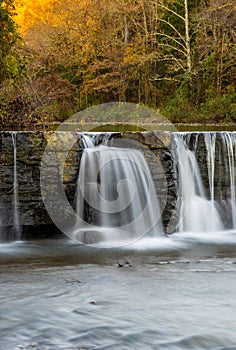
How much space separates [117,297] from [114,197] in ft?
12.9

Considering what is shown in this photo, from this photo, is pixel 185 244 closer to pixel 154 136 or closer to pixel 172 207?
pixel 172 207

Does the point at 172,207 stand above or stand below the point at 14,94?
below

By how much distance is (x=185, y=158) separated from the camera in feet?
32.8

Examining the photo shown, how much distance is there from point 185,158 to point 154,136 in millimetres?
1069

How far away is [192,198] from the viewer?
389 inches

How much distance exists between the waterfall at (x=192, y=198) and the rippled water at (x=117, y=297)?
125cm

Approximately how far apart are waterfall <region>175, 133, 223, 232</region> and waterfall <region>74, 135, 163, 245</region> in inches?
29.7

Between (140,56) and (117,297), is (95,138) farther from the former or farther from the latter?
(140,56)

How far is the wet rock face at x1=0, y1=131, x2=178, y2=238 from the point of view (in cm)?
856

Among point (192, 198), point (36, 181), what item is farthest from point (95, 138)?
point (192, 198)

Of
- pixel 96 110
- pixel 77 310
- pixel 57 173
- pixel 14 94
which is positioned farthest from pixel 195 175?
pixel 96 110

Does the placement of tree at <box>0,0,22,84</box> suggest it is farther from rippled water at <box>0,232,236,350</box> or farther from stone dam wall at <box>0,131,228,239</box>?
rippled water at <box>0,232,236,350</box>

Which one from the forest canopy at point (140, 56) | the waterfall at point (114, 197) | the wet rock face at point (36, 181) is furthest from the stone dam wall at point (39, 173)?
the forest canopy at point (140, 56)

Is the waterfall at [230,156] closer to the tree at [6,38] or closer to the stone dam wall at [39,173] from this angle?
the stone dam wall at [39,173]
